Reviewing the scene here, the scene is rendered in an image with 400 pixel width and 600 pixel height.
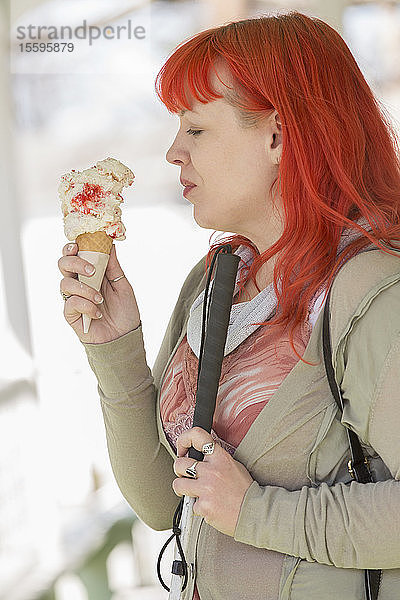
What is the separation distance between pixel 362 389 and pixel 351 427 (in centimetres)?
7

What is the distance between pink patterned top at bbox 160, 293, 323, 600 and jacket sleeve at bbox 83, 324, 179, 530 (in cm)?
12

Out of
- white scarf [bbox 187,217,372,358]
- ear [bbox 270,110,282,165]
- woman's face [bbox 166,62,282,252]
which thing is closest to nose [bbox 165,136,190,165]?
woman's face [bbox 166,62,282,252]

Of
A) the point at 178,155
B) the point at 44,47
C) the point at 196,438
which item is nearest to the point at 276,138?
the point at 178,155

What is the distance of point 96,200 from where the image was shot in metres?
1.45

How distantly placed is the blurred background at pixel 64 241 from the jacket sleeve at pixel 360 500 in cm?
182

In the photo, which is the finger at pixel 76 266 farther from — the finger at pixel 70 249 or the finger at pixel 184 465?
the finger at pixel 184 465

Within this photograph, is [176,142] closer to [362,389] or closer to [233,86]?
[233,86]

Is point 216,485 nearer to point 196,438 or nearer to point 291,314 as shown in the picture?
point 196,438

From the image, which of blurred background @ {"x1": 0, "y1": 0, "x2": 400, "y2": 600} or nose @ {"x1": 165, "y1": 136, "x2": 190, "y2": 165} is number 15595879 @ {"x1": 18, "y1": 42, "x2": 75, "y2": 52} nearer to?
blurred background @ {"x1": 0, "y1": 0, "x2": 400, "y2": 600}

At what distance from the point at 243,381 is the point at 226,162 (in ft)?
1.20

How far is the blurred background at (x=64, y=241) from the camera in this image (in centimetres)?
282

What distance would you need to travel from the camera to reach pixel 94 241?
144cm

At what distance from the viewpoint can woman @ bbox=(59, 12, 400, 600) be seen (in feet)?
3.71

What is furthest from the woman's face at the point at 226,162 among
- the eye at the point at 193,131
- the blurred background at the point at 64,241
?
the blurred background at the point at 64,241
